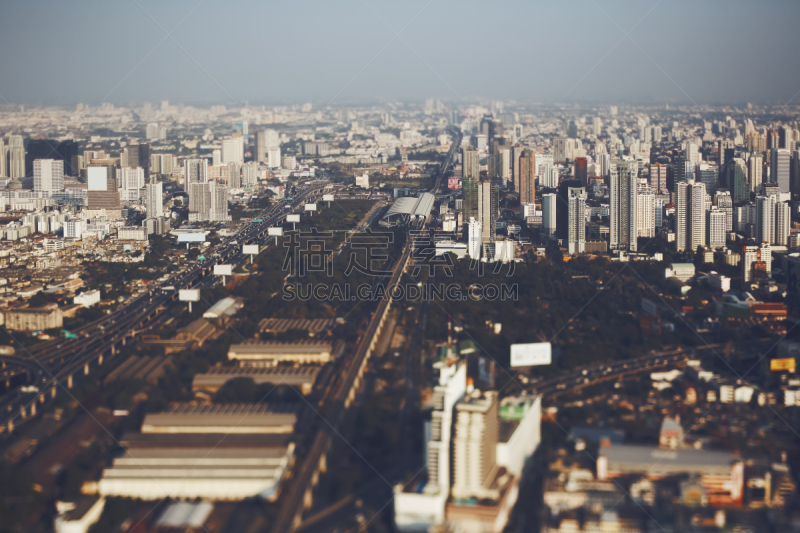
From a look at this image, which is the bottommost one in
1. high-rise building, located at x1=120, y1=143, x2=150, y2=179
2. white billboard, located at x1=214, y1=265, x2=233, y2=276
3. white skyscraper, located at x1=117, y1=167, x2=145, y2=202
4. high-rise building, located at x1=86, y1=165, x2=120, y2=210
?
white billboard, located at x1=214, y1=265, x2=233, y2=276

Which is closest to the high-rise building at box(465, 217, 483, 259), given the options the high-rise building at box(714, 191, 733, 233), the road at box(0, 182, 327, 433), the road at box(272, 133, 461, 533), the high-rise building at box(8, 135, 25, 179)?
the road at box(272, 133, 461, 533)

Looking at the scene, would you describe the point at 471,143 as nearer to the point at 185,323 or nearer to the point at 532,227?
the point at 532,227

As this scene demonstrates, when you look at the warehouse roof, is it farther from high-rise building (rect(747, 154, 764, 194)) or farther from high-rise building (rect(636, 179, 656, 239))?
high-rise building (rect(747, 154, 764, 194))

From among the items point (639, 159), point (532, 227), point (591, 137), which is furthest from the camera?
point (591, 137)

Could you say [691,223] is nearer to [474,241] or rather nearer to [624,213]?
[624,213]

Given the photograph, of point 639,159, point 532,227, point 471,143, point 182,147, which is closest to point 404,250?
point 532,227

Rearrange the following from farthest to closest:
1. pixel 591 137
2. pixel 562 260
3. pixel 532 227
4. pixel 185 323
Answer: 1. pixel 591 137
2. pixel 532 227
3. pixel 562 260
4. pixel 185 323

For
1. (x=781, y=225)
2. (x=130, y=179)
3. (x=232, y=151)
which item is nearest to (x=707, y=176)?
(x=781, y=225)
